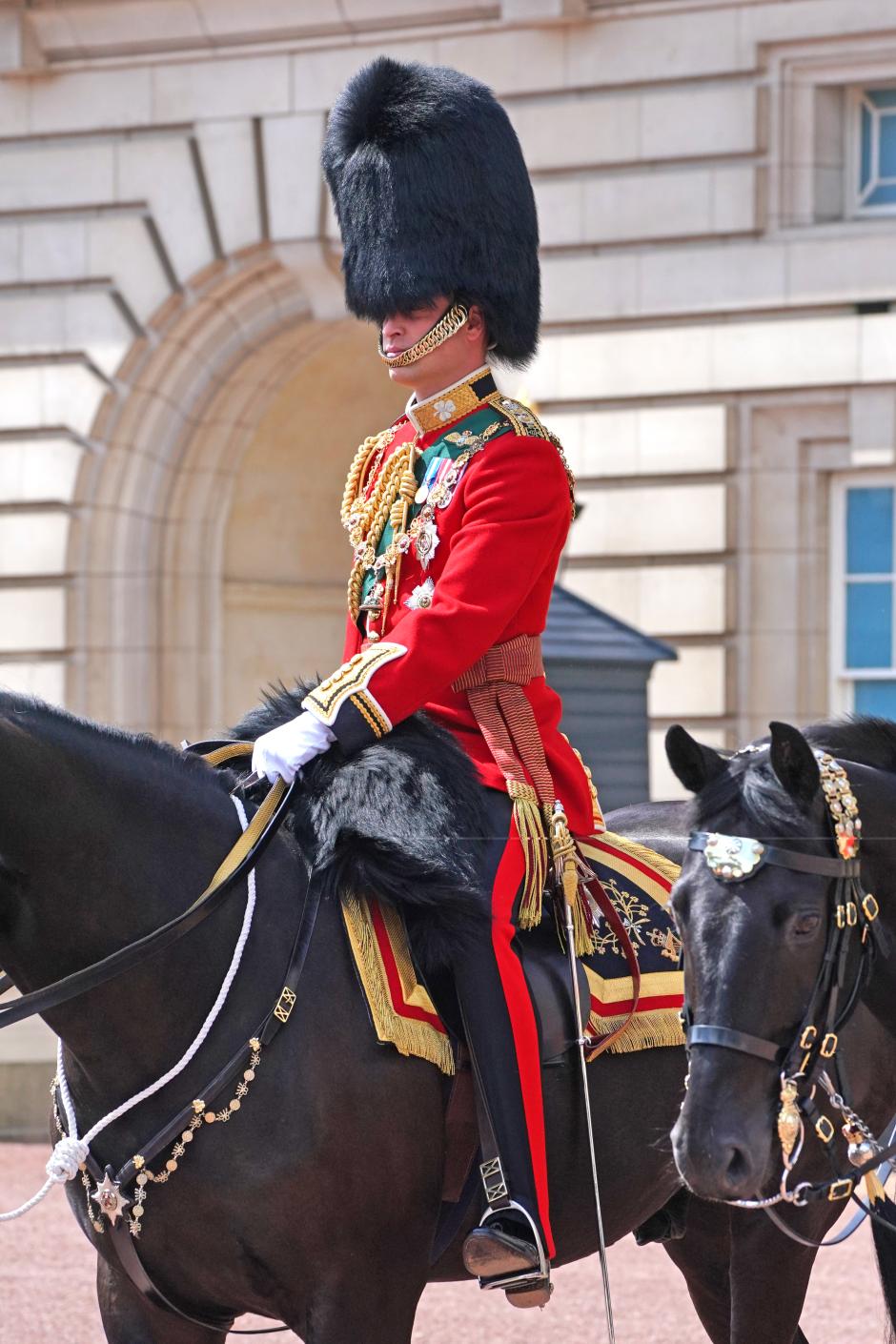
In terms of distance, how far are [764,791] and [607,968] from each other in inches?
38.0

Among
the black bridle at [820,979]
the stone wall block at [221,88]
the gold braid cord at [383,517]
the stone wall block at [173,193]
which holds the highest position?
the stone wall block at [221,88]

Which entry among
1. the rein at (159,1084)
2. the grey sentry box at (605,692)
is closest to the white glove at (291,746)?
the rein at (159,1084)

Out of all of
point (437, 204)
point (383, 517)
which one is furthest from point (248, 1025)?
point (437, 204)

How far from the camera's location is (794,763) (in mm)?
3205

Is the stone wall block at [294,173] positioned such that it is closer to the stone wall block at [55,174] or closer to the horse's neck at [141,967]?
the stone wall block at [55,174]

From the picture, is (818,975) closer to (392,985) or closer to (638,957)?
(392,985)

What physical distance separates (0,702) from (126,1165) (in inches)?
30.5

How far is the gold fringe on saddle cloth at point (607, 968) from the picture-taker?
367 centimetres

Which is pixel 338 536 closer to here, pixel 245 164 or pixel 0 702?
pixel 245 164

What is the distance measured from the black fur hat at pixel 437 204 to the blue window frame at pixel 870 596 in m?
7.11

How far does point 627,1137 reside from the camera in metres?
4.06

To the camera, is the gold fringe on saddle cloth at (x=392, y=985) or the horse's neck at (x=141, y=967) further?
the gold fringe on saddle cloth at (x=392, y=985)

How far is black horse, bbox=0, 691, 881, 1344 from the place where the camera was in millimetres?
3492

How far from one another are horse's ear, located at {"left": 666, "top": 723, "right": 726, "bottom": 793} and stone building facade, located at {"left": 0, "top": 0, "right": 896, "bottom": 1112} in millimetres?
7659
